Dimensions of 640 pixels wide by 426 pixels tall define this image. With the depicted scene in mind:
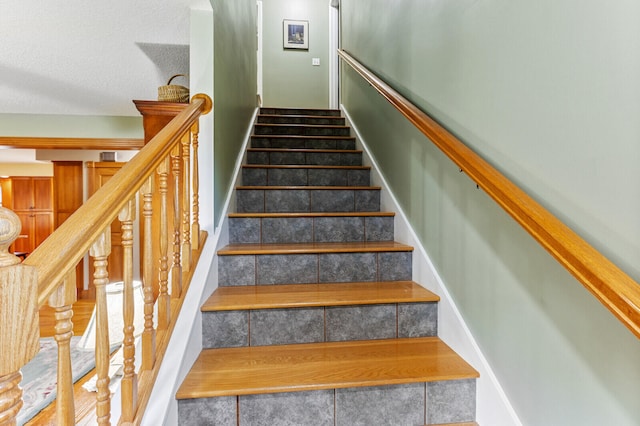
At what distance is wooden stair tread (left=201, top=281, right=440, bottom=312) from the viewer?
1.47 m

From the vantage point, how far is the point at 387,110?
232 cm

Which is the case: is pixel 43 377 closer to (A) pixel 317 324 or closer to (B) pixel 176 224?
(B) pixel 176 224

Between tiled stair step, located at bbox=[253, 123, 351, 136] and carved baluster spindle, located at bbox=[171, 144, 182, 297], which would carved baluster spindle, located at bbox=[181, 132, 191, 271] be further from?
tiled stair step, located at bbox=[253, 123, 351, 136]

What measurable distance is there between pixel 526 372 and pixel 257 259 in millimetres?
1185

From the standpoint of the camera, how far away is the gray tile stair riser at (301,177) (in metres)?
2.62

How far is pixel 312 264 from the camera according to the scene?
70.4 inches

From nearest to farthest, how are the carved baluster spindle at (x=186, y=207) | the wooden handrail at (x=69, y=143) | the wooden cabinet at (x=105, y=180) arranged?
the carved baluster spindle at (x=186, y=207) → the wooden handrail at (x=69, y=143) → the wooden cabinet at (x=105, y=180)

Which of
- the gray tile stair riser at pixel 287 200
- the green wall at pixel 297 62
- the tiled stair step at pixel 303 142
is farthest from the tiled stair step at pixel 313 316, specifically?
the green wall at pixel 297 62

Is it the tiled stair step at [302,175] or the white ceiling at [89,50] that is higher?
the white ceiling at [89,50]

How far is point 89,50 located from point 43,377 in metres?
2.12

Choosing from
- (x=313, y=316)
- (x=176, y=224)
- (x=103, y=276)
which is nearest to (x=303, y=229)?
(x=313, y=316)

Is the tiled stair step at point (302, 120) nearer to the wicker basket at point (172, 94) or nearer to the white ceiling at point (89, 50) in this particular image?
the white ceiling at point (89, 50)

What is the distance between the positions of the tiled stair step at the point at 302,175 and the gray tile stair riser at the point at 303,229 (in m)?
0.63

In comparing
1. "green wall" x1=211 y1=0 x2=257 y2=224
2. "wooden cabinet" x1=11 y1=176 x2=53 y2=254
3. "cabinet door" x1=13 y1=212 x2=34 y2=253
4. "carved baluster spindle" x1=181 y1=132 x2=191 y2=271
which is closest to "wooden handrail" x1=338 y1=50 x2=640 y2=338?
"carved baluster spindle" x1=181 y1=132 x2=191 y2=271
